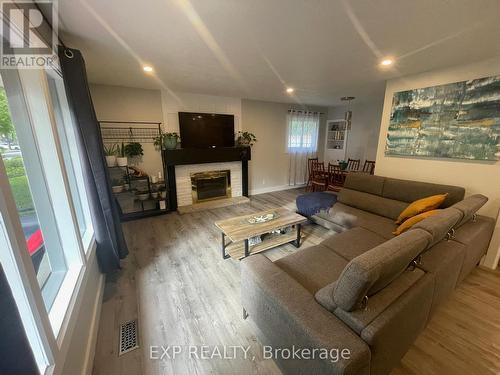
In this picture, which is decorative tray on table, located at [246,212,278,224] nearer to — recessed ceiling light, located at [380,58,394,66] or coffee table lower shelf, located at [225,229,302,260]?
coffee table lower shelf, located at [225,229,302,260]

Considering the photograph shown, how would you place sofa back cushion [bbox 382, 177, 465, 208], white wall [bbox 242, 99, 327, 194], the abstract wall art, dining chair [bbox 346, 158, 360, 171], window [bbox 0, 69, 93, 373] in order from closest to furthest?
window [bbox 0, 69, 93, 373]
the abstract wall art
sofa back cushion [bbox 382, 177, 465, 208]
white wall [bbox 242, 99, 327, 194]
dining chair [bbox 346, 158, 360, 171]

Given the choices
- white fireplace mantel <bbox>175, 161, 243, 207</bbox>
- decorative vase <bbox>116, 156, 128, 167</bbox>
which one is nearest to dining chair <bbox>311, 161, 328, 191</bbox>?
white fireplace mantel <bbox>175, 161, 243, 207</bbox>

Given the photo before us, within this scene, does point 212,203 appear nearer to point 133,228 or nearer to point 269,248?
point 133,228

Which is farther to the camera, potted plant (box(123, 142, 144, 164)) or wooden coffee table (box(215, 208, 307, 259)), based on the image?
potted plant (box(123, 142, 144, 164))

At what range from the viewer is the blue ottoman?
10.1 ft

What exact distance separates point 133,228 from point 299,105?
15.9 feet

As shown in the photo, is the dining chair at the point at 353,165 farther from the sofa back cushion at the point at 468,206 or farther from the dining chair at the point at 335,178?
the sofa back cushion at the point at 468,206

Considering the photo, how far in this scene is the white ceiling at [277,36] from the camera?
1.39 metres

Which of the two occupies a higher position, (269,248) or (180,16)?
(180,16)

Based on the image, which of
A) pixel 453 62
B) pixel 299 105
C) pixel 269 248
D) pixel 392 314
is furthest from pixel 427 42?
pixel 299 105

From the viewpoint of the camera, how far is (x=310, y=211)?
3107 millimetres

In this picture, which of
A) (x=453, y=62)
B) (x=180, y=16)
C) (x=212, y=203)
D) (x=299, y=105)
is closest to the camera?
(x=180, y=16)

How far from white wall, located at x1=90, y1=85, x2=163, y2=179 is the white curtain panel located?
326cm

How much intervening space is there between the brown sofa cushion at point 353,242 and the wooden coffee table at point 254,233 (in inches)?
24.6
